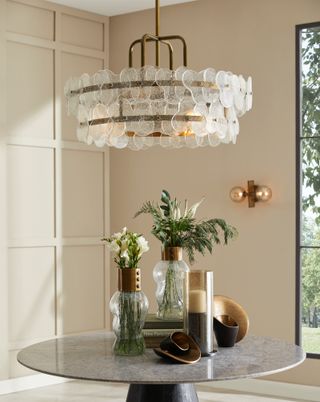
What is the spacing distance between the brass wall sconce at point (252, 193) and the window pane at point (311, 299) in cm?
47

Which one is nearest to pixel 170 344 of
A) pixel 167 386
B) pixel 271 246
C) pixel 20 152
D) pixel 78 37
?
pixel 167 386

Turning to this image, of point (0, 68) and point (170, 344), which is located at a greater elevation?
point (0, 68)

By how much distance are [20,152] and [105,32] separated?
54.8 inches

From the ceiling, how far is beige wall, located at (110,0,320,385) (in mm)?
174

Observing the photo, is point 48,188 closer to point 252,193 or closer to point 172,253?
point 252,193

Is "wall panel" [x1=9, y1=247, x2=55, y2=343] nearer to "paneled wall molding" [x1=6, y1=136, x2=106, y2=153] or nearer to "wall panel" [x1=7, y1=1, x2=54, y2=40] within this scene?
"paneled wall molding" [x1=6, y1=136, x2=106, y2=153]

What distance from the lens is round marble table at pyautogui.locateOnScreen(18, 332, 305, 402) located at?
3230 millimetres

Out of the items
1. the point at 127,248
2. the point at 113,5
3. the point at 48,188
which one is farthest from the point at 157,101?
the point at 113,5

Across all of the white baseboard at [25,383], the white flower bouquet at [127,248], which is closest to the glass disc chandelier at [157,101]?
the white flower bouquet at [127,248]

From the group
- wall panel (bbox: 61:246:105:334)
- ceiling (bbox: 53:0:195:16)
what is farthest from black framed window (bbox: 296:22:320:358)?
wall panel (bbox: 61:246:105:334)

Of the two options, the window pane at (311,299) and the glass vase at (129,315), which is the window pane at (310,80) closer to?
the window pane at (311,299)

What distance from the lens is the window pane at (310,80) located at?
595 cm

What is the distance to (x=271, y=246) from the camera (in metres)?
6.12

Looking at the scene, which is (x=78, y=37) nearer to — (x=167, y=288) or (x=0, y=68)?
(x=0, y=68)
